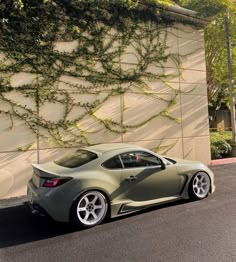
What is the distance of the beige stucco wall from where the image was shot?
8.52 metres

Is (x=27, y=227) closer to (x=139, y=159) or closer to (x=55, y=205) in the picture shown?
(x=55, y=205)

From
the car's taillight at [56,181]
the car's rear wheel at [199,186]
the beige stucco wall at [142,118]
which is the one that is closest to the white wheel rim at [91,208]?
the car's taillight at [56,181]

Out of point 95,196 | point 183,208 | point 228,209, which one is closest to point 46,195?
point 95,196

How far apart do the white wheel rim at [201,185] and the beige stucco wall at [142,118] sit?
11.6ft

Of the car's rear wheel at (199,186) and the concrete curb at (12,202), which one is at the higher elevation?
the car's rear wheel at (199,186)

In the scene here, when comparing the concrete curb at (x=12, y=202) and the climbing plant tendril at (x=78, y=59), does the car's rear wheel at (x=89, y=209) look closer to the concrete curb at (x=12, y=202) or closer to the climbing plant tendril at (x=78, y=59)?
the concrete curb at (x=12, y=202)

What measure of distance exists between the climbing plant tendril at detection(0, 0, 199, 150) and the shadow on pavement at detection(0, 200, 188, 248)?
100 inches

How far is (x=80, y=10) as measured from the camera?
9562mm

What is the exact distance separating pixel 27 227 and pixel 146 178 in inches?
92.2

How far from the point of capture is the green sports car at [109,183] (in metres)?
5.63

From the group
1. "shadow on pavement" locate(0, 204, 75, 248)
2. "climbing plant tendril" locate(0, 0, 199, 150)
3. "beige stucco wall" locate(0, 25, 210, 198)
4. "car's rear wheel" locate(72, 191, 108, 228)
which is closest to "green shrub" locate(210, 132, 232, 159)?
"beige stucco wall" locate(0, 25, 210, 198)

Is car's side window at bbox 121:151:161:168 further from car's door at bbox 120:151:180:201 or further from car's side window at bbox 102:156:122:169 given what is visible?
car's side window at bbox 102:156:122:169

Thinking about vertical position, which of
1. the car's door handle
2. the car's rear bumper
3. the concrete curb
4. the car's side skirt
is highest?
the car's door handle

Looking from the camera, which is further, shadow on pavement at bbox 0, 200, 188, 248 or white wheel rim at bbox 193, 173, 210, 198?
white wheel rim at bbox 193, 173, 210, 198
